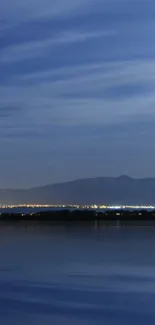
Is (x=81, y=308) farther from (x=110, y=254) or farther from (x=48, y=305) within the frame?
(x=110, y=254)

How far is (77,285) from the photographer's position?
31.3 metres

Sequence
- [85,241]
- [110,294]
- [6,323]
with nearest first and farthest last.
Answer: [6,323] < [110,294] < [85,241]

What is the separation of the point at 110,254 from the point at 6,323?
22.6 metres

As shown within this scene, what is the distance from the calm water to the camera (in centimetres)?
2445

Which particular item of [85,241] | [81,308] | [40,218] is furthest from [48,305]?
[40,218]

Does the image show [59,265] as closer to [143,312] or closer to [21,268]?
[21,268]

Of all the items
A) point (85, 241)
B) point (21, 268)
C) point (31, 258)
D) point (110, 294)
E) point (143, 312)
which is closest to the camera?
point (143, 312)

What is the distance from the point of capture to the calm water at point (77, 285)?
24453 millimetres

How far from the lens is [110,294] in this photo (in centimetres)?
2897

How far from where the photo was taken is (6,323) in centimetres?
2286

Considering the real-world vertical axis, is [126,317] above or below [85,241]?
below

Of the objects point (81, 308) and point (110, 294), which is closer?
point (81, 308)

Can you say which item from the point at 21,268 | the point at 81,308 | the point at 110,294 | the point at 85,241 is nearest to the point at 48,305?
the point at 81,308

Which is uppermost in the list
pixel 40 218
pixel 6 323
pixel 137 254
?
pixel 40 218
